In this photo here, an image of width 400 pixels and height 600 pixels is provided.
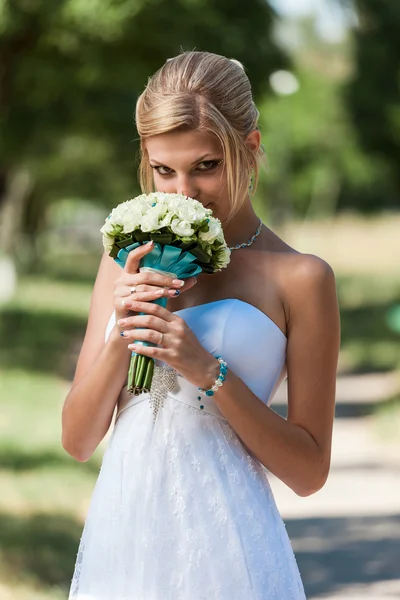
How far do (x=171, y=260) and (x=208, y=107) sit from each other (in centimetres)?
40

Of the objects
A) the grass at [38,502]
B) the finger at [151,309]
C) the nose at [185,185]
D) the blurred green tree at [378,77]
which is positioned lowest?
the finger at [151,309]

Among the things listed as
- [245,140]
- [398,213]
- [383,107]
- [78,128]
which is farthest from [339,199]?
[245,140]

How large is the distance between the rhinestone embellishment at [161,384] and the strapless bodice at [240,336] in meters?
0.12

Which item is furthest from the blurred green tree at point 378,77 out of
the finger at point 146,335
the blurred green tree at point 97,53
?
the finger at point 146,335

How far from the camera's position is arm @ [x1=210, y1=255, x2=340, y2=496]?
2.98 metres

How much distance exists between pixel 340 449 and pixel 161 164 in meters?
10.0

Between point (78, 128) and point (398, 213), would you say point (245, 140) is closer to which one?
point (78, 128)

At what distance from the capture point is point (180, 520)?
295 centimetres

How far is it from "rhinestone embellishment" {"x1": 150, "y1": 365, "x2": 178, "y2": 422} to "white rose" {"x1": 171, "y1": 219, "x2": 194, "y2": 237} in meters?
0.38

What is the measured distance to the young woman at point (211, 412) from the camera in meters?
2.92

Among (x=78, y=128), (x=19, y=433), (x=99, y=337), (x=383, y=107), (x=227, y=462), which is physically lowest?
(x=227, y=462)

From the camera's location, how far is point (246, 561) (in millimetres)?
2947

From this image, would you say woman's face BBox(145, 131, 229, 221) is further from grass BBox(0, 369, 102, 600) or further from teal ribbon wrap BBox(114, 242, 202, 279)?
grass BBox(0, 369, 102, 600)

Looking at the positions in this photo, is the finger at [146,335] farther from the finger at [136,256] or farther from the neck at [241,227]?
the neck at [241,227]
